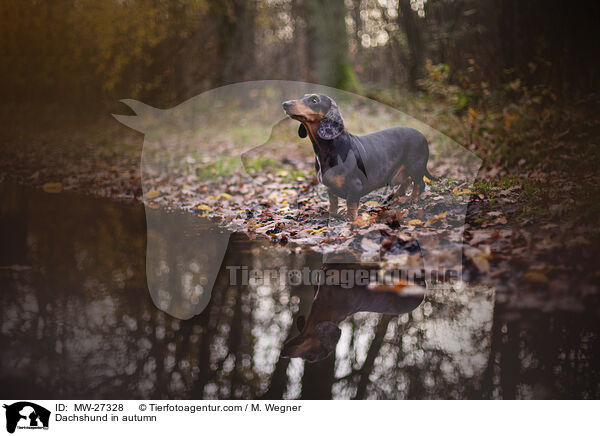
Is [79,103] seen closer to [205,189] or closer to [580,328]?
[205,189]

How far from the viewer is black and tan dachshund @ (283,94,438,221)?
10.7 feet

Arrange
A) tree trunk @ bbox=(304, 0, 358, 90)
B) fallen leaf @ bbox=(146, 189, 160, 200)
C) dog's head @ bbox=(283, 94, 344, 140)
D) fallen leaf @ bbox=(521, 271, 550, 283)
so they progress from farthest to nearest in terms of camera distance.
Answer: tree trunk @ bbox=(304, 0, 358, 90)
fallen leaf @ bbox=(146, 189, 160, 200)
dog's head @ bbox=(283, 94, 344, 140)
fallen leaf @ bbox=(521, 271, 550, 283)

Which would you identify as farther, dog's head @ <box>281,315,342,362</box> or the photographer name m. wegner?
the photographer name m. wegner

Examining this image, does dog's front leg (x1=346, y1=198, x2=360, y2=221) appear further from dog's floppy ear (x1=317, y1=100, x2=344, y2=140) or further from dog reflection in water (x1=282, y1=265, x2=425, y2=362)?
dog reflection in water (x1=282, y1=265, x2=425, y2=362)

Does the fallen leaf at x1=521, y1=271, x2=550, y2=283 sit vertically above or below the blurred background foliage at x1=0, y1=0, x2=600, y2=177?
below

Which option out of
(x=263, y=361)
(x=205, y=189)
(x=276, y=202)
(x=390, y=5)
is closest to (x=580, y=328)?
(x=263, y=361)

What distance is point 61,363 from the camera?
7.39ft

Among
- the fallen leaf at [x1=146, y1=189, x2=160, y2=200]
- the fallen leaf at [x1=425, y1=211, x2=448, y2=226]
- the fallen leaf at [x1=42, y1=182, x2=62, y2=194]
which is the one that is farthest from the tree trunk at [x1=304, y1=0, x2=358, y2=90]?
the fallen leaf at [x1=425, y1=211, x2=448, y2=226]

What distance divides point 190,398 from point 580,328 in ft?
6.37

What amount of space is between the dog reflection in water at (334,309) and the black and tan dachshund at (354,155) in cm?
101

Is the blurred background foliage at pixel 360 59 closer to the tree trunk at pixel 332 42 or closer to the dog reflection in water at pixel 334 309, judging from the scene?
the tree trunk at pixel 332 42

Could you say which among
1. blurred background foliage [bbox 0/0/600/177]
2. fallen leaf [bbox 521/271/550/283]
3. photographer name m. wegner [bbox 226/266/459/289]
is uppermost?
blurred background foliage [bbox 0/0/600/177]

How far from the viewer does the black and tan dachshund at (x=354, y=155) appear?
3.26 m
